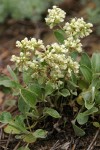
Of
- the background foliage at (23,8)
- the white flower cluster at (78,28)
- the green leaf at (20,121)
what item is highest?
the background foliage at (23,8)

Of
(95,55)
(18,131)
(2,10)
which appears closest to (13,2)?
(2,10)

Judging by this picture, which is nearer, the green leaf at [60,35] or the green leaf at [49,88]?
the green leaf at [49,88]

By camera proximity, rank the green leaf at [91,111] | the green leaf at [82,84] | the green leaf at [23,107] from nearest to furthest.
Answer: the green leaf at [91,111] → the green leaf at [23,107] → the green leaf at [82,84]

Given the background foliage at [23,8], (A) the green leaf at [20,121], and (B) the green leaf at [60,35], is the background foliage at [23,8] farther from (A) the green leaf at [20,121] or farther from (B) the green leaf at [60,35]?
(A) the green leaf at [20,121]

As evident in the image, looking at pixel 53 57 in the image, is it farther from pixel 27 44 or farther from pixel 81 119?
pixel 81 119

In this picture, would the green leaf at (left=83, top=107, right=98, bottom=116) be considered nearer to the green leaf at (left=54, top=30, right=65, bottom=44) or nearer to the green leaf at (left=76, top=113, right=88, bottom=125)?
the green leaf at (left=76, top=113, right=88, bottom=125)

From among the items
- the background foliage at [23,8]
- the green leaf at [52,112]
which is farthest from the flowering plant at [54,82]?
the background foliage at [23,8]

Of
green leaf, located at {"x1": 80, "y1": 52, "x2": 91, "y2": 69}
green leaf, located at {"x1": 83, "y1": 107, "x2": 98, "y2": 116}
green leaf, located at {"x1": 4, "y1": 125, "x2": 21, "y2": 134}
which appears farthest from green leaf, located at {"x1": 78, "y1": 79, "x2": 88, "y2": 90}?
green leaf, located at {"x1": 4, "y1": 125, "x2": 21, "y2": 134}

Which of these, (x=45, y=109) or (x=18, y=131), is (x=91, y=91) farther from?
(x=18, y=131)
